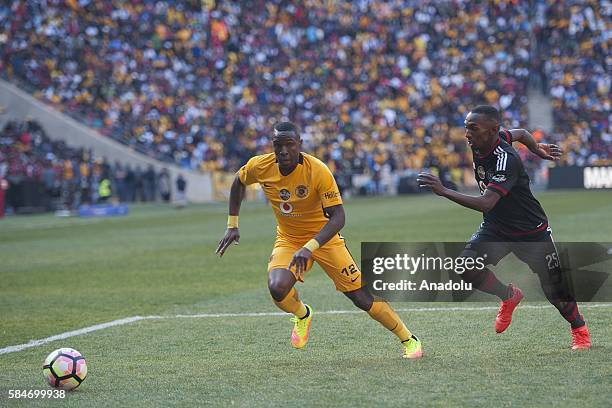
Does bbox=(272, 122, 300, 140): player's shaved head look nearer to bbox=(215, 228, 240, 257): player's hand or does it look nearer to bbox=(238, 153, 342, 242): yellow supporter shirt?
bbox=(238, 153, 342, 242): yellow supporter shirt

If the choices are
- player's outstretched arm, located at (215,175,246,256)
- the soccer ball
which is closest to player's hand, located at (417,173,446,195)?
player's outstretched arm, located at (215,175,246,256)

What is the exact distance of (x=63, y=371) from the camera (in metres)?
6.91

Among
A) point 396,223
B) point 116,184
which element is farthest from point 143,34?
point 396,223

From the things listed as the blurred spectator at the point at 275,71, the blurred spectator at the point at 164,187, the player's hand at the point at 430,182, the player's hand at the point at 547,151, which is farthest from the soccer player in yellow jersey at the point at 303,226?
the blurred spectator at the point at 275,71

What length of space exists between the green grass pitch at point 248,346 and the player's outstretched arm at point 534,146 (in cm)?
158

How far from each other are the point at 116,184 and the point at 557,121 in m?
19.3

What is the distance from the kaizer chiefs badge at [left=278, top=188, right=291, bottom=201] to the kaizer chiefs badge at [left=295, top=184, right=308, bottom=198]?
73mm

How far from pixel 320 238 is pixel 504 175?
4.85 feet

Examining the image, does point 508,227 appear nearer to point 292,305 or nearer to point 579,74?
point 292,305

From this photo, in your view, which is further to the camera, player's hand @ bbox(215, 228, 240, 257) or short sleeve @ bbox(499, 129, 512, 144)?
player's hand @ bbox(215, 228, 240, 257)

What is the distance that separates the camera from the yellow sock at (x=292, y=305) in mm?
8250

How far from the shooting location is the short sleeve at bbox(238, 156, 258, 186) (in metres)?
8.23

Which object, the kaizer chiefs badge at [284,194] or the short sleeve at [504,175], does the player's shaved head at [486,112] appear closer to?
the short sleeve at [504,175]

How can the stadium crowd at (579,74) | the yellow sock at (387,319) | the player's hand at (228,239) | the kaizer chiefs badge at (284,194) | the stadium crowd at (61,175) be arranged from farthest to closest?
the stadium crowd at (579,74) → the stadium crowd at (61,175) → the player's hand at (228,239) → the kaizer chiefs badge at (284,194) → the yellow sock at (387,319)
